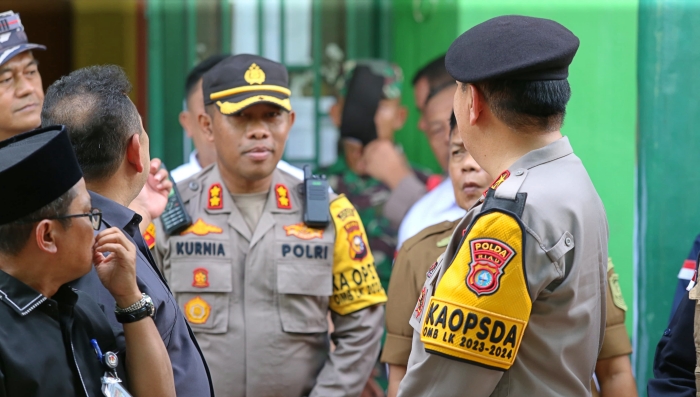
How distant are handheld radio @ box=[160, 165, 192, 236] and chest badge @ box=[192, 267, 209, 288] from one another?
7.1 inches

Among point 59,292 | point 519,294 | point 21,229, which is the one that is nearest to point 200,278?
point 59,292

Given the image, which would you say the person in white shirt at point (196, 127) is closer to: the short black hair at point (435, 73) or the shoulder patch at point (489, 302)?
the short black hair at point (435, 73)

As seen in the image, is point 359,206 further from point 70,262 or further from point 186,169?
point 70,262

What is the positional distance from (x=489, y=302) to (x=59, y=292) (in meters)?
0.93

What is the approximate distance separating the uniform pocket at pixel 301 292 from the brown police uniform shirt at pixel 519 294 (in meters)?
1.14

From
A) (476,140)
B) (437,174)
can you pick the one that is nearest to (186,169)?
(437,174)

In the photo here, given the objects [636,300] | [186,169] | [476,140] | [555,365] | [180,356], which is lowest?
[636,300]

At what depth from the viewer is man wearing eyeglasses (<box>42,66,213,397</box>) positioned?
6.67ft

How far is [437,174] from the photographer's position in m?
4.67

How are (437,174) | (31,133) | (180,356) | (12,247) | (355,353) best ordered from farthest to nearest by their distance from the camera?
(437,174) < (355,353) < (180,356) < (31,133) < (12,247)

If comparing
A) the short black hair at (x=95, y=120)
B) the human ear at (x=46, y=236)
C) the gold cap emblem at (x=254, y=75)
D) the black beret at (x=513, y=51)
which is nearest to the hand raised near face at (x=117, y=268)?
the human ear at (x=46, y=236)

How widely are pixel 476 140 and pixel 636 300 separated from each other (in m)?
2.29

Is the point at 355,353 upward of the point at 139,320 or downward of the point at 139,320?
downward

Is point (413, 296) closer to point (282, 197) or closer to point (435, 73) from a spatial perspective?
point (282, 197)
